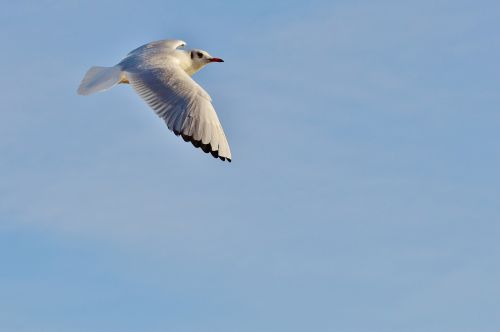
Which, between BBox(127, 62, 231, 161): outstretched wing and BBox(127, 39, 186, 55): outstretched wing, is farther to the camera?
BBox(127, 39, 186, 55): outstretched wing

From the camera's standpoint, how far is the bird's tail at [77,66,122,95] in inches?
455

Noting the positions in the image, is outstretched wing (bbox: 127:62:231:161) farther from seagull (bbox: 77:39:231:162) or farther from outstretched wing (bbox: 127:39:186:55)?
outstretched wing (bbox: 127:39:186:55)

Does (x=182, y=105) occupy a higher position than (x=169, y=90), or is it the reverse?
(x=169, y=90)

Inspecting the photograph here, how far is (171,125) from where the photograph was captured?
11.1 metres

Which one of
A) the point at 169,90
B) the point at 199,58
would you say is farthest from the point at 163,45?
the point at 169,90

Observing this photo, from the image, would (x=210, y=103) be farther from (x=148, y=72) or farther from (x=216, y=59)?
(x=216, y=59)

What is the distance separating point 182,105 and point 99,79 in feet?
3.22

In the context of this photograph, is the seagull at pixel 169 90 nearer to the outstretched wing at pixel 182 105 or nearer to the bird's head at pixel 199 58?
the outstretched wing at pixel 182 105

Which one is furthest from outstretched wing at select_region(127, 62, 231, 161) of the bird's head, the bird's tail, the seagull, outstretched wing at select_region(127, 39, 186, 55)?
the bird's head

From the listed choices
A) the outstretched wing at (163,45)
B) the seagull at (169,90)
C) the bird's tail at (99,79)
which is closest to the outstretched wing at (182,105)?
the seagull at (169,90)

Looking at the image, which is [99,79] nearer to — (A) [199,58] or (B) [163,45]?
(B) [163,45]

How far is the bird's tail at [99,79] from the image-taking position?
455 inches

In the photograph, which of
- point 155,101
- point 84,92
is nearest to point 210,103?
point 155,101

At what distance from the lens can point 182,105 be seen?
1135 centimetres
